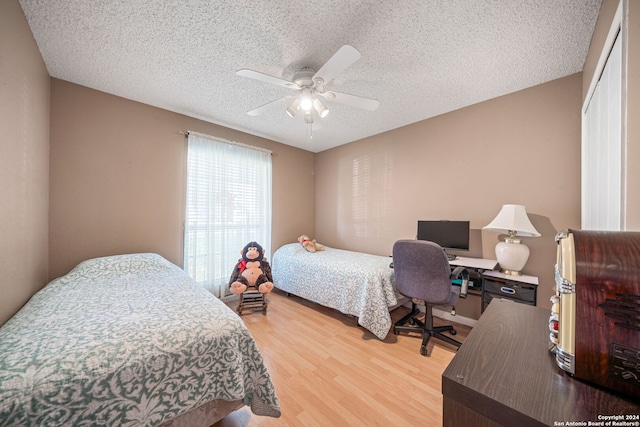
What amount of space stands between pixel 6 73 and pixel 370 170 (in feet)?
11.2

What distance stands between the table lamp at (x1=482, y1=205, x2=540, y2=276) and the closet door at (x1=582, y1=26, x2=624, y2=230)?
0.39 metres

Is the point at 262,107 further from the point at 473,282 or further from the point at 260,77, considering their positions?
the point at 473,282

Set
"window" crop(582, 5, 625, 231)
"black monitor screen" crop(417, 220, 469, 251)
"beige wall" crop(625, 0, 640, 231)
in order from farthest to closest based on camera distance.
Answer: "black monitor screen" crop(417, 220, 469, 251) < "window" crop(582, 5, 625, 231) < "beige wall" crop(625, 0, 640, 231)

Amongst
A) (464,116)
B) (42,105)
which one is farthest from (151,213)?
(464,116)

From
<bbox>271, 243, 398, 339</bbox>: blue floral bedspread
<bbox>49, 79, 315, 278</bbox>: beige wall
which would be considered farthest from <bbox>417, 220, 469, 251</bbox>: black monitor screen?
<bbox>49, 79, 315, 278</bbox>: beige wall

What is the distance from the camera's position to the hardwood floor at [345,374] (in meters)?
1.40

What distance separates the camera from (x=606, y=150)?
1269 millimetres

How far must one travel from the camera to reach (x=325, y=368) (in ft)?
6.02

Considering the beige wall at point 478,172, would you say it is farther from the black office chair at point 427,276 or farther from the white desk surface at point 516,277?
the black office chair at point 427,276

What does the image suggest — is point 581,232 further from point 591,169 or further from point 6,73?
point 6,73

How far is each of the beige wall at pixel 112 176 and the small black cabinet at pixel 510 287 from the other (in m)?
3.41

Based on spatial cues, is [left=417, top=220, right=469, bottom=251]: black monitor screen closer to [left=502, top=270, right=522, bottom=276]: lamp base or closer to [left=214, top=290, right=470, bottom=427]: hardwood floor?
[left=502, top=270, right=522, bottom=276]: lamp base

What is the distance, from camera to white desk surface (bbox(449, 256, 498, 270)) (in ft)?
7.14

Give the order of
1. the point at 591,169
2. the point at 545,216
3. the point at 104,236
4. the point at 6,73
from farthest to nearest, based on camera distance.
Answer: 1. the point at 104,236
2. the point at 545,216
3. the point at 591,169
4. the point at 6,73
